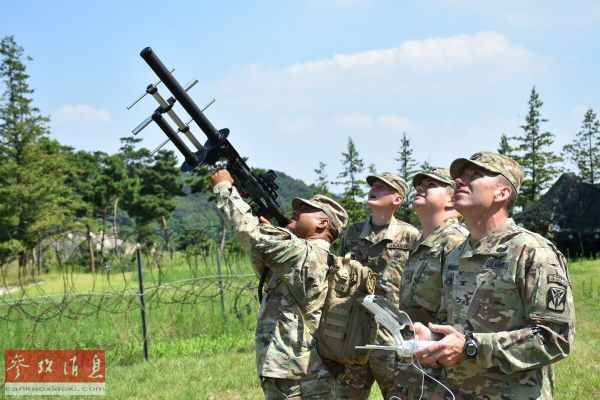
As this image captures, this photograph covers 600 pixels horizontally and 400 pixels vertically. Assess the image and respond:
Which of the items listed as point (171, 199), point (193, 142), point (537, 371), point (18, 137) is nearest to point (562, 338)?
point (537, 371)

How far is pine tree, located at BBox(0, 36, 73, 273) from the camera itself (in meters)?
37.8

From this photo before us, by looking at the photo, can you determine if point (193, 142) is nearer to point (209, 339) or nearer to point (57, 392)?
point (57, 392)

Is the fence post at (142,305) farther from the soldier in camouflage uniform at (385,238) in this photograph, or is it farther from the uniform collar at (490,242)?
the uniform collar at (490,242)

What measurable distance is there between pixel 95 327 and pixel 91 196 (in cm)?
4499

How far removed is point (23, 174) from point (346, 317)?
38.3 m

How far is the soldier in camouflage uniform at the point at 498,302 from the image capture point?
8.51 feet

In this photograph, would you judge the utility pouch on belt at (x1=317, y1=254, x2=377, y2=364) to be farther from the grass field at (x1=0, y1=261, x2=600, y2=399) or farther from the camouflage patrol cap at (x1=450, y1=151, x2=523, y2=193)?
the grass field at (x1=0, y1=261, x2=600, y2=399)

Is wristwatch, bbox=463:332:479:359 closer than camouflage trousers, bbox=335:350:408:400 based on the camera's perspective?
Yes

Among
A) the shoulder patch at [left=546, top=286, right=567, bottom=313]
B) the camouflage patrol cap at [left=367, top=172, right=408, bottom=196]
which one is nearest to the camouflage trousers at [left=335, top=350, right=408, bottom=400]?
the camouflage patrol cap at [left=367, top=172, right=408, bottom=196]

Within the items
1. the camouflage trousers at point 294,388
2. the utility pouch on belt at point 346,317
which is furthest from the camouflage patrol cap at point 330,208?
the camouflage trousers at point 294,388

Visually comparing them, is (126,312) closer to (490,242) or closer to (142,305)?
(142,305)

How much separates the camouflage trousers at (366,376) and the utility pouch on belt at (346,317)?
0.19 metres

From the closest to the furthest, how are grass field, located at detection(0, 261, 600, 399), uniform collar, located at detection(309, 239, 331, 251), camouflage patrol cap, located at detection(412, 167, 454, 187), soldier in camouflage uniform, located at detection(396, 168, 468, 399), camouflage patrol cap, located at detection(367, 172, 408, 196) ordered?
1. soldier in camouflage uniform, located at detection(396, 168, 468, 399)
2. uniform collar, located at detection(309, 239, 331, 251)
3. camouflage patrol cap, located at detection(412, 167, 454, 187)
4. camouflage patrol cap, located at detection(367, 172, 408, 196)
5. grass field, located at detection(0, 261, 600, 399)

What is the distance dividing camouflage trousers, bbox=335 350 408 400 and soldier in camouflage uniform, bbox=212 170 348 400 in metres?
0.25
